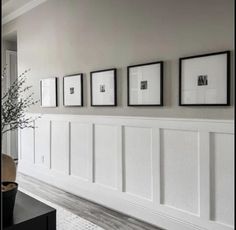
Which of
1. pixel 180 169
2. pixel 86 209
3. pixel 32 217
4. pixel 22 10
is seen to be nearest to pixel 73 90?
pixel 86 209

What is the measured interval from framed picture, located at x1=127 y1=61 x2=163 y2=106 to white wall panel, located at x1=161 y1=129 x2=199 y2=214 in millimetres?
348

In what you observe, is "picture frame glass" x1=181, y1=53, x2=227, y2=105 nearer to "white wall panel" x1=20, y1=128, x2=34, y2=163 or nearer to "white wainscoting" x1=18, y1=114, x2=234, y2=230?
"white wainscoting" x1=18, y1=114, x2=234, y2=230

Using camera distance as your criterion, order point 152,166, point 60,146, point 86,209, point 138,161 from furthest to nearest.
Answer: point 60,146 → point 86,209 → point 138,161 → point 152,166

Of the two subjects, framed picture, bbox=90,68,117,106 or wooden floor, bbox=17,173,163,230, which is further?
framed picture, bbox=90,68,117,106

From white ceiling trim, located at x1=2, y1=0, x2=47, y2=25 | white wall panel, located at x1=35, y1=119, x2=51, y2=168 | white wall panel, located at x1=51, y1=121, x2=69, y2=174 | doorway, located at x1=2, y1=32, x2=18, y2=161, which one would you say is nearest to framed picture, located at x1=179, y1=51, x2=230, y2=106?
white wall panel, located at x1=51, y1=121, x2=69, y2=174

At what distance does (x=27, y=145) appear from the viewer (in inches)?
169

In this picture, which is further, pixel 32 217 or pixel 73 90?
pixel 73 90

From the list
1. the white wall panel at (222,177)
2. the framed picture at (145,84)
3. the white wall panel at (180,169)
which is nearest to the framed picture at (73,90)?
the framed picture at (145,84)

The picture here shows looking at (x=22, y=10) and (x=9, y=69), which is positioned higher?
(x=22, y=10)

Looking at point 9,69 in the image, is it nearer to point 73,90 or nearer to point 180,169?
point 73,90

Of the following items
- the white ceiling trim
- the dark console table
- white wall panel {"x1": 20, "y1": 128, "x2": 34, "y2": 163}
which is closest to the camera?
the dark console table

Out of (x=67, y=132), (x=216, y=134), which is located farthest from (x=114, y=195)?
(x=216, y=134)

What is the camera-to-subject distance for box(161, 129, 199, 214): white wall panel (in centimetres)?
220

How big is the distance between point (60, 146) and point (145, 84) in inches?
67.4
